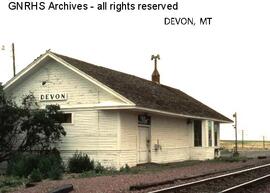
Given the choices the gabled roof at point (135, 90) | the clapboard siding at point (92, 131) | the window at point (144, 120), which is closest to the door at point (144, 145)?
the window at point (144, 120)

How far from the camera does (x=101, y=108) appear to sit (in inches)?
889

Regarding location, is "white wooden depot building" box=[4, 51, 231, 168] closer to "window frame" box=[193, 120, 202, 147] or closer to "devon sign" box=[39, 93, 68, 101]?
"devon sign" box=[39, 93, 68, 101]

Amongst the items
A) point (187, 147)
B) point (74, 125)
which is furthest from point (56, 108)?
point (187, 147)

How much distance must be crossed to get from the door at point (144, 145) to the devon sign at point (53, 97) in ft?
12.9

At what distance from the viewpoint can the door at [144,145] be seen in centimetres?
2473

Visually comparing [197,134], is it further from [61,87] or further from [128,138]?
[61,87]

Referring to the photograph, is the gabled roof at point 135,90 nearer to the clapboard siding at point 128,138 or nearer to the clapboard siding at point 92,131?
the clapboard siding at point 128,138

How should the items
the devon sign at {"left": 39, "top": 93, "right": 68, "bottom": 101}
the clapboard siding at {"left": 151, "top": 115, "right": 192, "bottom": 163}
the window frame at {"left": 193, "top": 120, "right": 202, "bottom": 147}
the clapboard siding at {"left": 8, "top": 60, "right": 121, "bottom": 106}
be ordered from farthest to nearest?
the window frame at {"left": 193, "top": 120, "right": 202, "bottom": 147} < the clapboard siding at {"left": 151, "top": 115, "right": 192, "bottom": 163} < the devon sign at {"left": 39, "top": 93, "right": 68, "bottom": 101} < the clapboard siding at {"left": 8, "top": 60, "right": 121, "bottom": 106}

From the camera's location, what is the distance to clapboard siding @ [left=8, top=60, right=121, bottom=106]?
23422 mm

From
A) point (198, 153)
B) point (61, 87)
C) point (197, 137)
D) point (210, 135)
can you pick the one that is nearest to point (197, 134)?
point (197, 137)

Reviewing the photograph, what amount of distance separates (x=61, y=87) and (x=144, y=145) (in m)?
4.86

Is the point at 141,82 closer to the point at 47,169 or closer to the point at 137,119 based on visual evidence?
the point at 137,119

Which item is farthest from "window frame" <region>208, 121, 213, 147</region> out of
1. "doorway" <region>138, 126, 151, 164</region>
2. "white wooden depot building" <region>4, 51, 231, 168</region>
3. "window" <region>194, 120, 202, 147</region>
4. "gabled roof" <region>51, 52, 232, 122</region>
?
"doorway" <region>138, 126, 151, 164</region>

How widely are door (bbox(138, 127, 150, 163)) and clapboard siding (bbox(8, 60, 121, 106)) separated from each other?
292cm
